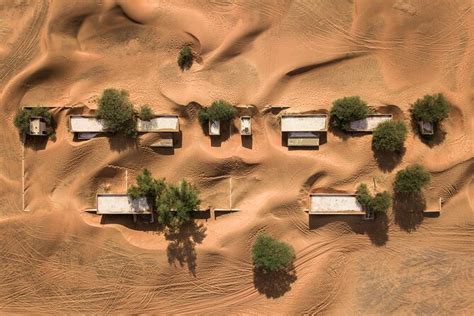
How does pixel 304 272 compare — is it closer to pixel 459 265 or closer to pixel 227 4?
pixel 459 265

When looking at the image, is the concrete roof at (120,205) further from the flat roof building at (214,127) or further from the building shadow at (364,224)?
the building shadow at (364,224)

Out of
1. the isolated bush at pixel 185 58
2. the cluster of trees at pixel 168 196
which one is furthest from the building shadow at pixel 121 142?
the isolated bush at pixel 185 58

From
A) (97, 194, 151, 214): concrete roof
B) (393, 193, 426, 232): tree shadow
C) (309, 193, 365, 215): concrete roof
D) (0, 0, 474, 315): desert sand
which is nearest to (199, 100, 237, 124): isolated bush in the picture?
(0, 0, 474, 315): desert sand

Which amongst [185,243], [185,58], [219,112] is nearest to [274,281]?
[185,243]

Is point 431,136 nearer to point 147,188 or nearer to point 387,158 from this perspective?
point 387,158

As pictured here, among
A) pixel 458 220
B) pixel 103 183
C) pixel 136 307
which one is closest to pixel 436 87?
pixel 458 220

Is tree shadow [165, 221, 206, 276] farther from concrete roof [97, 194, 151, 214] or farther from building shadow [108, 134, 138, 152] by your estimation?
building shadow [108, 134, 138, 152]
